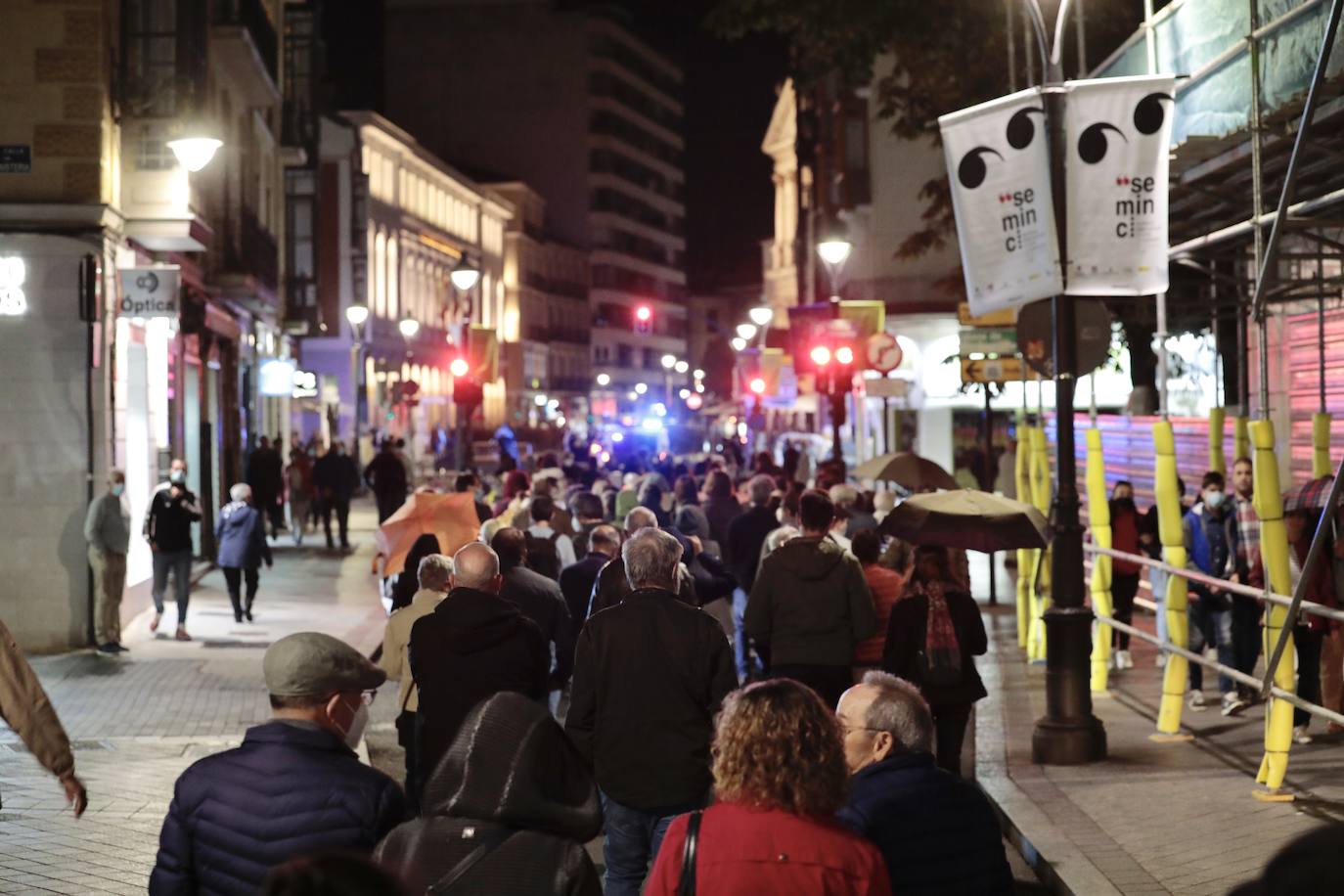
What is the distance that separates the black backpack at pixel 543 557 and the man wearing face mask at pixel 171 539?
7.21m

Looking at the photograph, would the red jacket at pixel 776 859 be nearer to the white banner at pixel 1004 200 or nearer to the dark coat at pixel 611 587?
the dark coat at pixel 611 587

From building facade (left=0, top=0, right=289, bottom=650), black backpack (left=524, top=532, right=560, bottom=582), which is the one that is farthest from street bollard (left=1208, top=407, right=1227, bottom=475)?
building facade (left=0, top=0, right=289, bottom=650)

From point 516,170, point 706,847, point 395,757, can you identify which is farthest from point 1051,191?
point 516,170

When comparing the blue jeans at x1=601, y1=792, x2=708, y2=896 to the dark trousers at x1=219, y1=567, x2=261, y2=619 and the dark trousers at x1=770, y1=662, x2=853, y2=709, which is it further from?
the dark trousers at x1=219, y1=567, x2=261, y2=619

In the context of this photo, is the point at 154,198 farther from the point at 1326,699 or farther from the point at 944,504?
the point at 1326,699

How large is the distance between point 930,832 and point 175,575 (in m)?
16.5

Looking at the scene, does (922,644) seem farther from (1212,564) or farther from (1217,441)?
(1217,441)

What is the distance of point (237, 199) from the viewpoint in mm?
32344

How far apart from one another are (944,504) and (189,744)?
5.42 meters

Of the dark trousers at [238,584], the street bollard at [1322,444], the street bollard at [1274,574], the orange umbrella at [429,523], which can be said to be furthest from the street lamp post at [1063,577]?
the dark trousers at [238,584]

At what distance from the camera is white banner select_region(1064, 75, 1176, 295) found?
39.5 ft

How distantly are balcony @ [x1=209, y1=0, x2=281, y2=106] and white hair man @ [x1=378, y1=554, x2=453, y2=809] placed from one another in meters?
20.8

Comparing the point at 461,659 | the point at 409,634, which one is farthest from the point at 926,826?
the point at 409,634

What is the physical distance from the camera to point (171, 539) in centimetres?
2033
